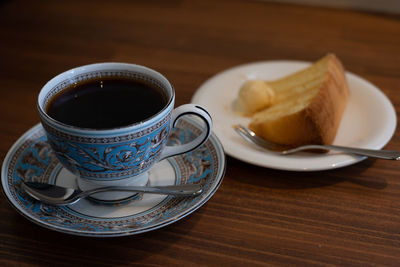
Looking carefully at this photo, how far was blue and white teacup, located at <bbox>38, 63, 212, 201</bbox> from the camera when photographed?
2.03ft

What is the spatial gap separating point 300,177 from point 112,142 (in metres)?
0.38

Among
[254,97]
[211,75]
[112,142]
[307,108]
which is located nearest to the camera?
[112,142]

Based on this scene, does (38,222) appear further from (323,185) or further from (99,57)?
(99,57)

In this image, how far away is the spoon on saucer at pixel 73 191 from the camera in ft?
2.21

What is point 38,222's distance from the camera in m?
0.61

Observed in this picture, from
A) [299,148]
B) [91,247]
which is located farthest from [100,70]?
[299,148]

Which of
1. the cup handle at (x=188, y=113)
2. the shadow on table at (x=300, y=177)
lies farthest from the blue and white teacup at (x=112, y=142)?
the shadow on table at (x=300, y=177)

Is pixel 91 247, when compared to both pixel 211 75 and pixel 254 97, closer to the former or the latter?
pixel 254 97

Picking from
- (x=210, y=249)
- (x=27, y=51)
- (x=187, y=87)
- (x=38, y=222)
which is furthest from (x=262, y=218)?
(x=27, y=51)

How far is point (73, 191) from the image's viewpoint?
69 cm

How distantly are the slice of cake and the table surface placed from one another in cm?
10

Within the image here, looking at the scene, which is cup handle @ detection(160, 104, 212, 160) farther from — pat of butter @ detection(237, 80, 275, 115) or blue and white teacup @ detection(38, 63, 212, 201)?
pat of butter @ detection(237, 80, 275, 115)

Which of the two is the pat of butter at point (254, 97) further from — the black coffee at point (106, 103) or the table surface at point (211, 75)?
the black coffee at point (106, 103)

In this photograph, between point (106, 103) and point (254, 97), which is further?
point (254, 97)
